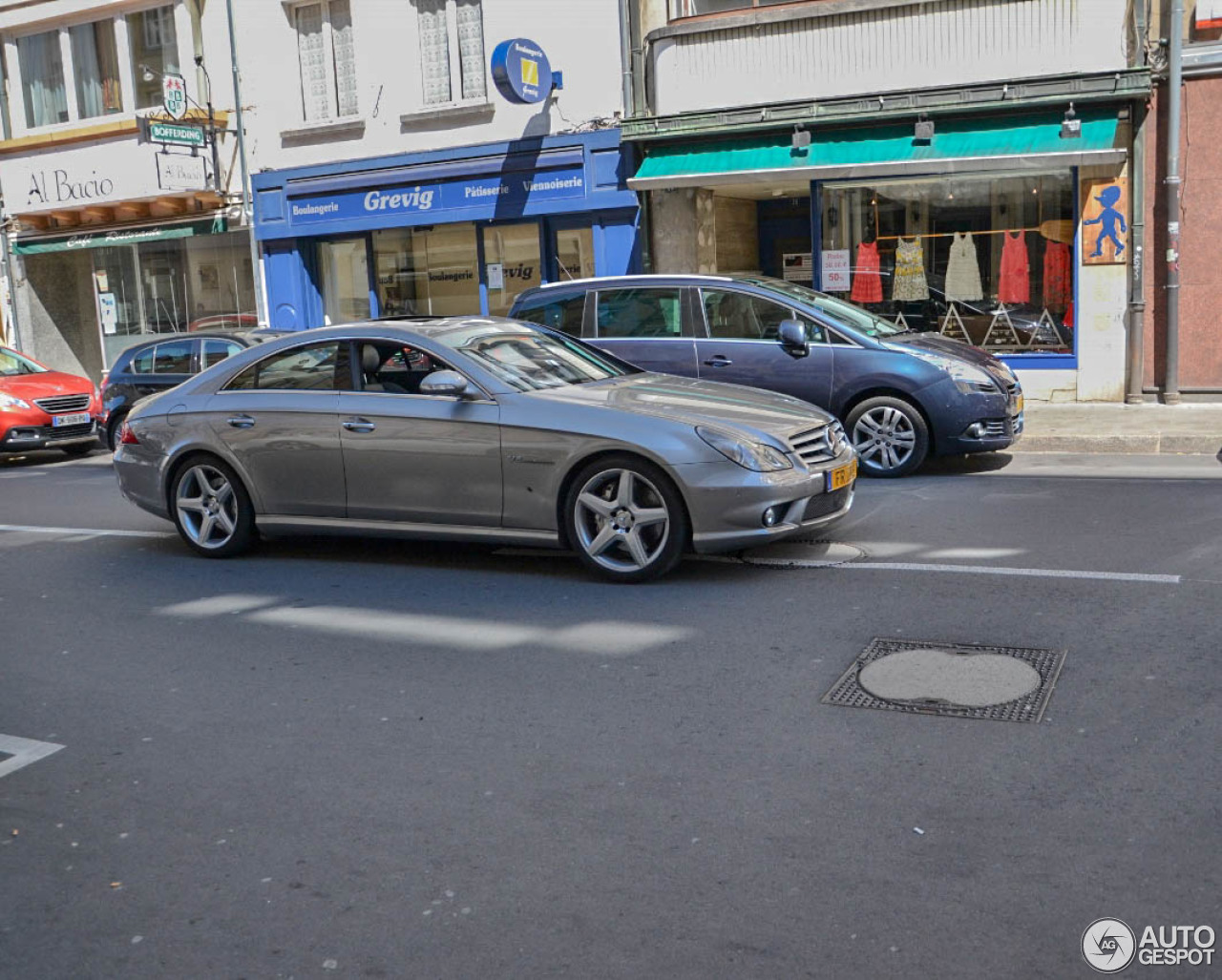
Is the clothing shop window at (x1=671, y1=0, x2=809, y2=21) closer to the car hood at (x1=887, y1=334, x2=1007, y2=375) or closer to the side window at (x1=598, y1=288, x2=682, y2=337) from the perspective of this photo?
the side window at (x1=598, y1=288, x2=682, y2=337)

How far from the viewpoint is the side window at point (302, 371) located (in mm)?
8234

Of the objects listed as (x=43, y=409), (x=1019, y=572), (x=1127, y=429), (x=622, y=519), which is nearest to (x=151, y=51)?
(x=43, y=409)

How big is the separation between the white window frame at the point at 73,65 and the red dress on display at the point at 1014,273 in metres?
13.1

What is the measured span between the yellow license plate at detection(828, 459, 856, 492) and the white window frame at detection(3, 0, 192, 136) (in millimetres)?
16933

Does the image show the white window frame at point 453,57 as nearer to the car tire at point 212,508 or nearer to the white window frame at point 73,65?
the white window frame at point 73,65

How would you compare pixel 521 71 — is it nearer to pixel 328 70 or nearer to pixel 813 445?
pixel 328 70

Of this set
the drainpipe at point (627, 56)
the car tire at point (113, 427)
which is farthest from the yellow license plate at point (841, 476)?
the drainpipe at point (627, 56)

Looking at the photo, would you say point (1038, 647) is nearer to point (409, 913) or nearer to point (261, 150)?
point (409, 913)

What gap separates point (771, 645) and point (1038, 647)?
3.72ft

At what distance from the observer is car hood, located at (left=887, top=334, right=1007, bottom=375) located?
36.0 feet

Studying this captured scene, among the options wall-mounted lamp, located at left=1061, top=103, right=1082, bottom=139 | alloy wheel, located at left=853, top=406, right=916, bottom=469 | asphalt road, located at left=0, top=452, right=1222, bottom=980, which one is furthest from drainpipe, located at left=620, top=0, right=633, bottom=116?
asphalt road, located at left=0, top=452, right=1222, bottom=980

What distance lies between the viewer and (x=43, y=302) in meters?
24.0

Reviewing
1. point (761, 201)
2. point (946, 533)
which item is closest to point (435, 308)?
point (761, 201)

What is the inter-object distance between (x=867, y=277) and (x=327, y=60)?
8987 millimetres
